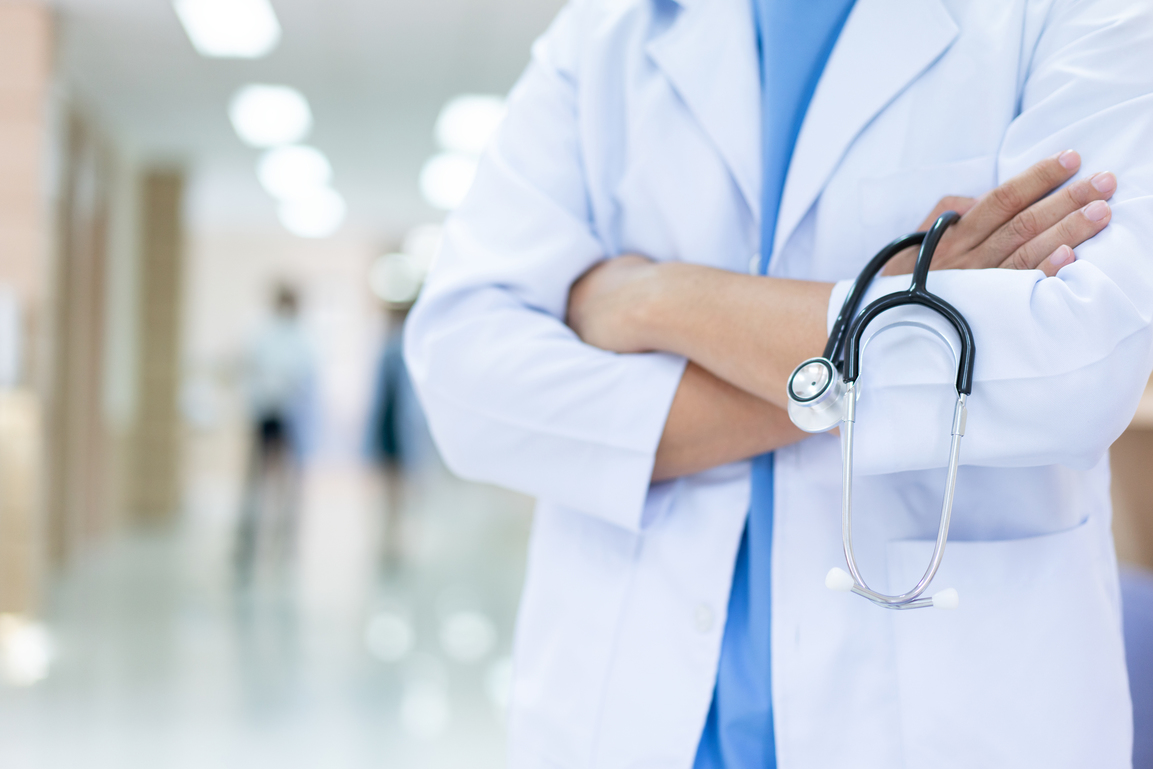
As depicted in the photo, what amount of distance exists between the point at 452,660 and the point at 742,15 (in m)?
3.14

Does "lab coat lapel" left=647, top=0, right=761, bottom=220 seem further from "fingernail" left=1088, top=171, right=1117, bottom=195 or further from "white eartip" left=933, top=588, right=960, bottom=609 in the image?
"white eartip" left=933, top=588, right=960, bottom=609

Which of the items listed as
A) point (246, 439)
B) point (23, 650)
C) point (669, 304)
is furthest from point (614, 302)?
point (246, 439)

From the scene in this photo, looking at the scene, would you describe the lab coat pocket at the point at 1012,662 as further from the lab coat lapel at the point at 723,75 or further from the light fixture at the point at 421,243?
the light fixture at the point at 421,243

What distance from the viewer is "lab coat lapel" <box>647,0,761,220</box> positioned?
76cm

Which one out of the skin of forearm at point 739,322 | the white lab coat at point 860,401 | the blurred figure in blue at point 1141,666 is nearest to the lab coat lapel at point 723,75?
the white lab coat at point 860,401

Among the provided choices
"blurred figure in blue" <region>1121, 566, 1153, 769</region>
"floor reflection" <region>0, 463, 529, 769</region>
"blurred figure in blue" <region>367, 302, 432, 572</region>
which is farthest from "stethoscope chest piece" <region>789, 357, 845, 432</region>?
"blurred figure in blue" <region>367, 302, 432, 572</region>

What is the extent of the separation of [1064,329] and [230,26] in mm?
5024

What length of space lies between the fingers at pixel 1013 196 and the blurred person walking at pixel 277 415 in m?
5.30

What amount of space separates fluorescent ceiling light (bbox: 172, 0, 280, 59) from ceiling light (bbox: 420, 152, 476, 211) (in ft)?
6.90

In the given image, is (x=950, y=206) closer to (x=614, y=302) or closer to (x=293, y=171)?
(x=614, y=302)

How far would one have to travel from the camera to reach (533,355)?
29.2 inches

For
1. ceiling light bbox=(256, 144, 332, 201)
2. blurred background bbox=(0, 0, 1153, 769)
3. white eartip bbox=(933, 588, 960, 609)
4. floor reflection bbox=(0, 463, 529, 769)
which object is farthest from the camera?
ceiling light bbox=(256, 144, 332, 201)

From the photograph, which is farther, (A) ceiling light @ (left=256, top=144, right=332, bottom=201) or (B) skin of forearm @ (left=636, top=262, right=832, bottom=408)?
(A) ceiling light @ (left=256, top=144, right=332, bottom=201)

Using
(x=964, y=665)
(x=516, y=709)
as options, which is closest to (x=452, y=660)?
(x=516, y=709)
